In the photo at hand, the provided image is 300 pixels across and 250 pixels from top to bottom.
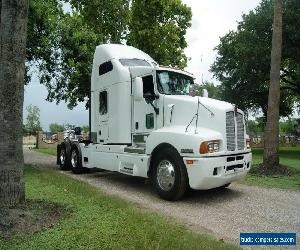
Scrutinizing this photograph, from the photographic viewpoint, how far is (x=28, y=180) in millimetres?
11695

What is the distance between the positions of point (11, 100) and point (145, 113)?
4.63m

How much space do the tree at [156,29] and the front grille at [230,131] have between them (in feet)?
67.1

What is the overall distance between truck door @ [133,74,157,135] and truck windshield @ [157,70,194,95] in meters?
0.23

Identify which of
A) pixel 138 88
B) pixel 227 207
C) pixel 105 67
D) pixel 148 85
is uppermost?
pixel 105 67

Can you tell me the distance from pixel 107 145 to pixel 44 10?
5867 millimetres

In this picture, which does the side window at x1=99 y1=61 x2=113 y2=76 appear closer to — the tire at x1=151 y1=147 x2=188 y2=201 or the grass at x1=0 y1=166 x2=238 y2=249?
the tire at x1=151 y1=147 x2=188 y2=201

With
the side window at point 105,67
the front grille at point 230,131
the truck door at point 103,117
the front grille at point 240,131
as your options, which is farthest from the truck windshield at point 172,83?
the truck door at point 103,117

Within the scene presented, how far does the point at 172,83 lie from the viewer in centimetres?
1102

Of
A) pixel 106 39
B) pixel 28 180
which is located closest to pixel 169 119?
pixel 28 180

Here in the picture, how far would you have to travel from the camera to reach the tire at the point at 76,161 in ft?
47.4

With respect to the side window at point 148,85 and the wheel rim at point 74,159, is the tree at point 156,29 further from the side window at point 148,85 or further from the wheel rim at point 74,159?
the side window at point 148,85

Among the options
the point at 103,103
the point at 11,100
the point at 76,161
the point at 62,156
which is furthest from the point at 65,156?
the point at 11,100

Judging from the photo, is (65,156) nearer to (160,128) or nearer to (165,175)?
(160,128)

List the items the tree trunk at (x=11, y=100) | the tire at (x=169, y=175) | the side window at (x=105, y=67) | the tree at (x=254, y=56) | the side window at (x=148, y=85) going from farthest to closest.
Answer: the tree at (x=254, y=56) → the side window at (x=105, y=67) → the side window at (x=148, y=85) → the tire at (x=169, y=175) → the tree trunk at (x=11, y=100)
